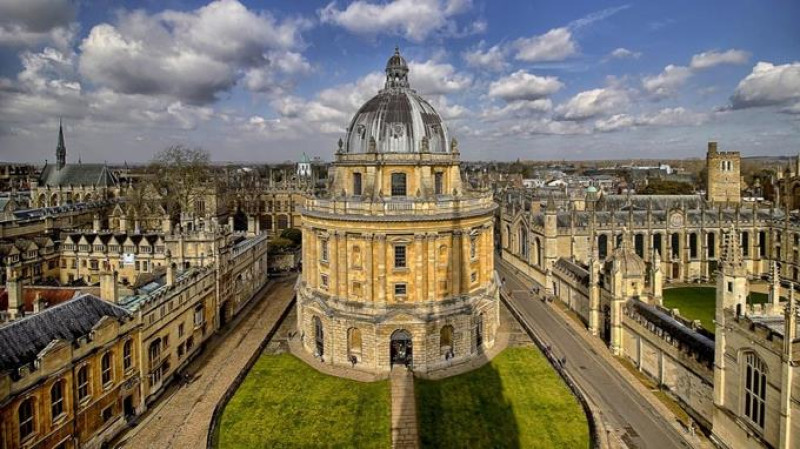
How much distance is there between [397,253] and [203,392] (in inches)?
581

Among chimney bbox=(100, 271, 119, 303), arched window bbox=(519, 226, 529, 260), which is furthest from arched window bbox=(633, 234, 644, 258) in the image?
chimney bbox=(100, 271, 119, 303)

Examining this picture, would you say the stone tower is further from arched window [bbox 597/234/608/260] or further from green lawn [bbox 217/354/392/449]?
green lawn [bbox 217/354/392/449]

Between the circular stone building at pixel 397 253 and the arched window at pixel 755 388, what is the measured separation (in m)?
17.1

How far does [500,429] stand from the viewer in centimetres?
2817

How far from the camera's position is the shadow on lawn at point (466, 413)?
27.2 metres

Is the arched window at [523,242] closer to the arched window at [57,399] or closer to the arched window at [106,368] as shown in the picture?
the arched window at [106,368]

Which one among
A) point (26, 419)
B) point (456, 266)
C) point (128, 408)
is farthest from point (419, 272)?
point (26, 419)

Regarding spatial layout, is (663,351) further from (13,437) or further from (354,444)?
(13,437)

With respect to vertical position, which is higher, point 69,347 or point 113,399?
point 69,347

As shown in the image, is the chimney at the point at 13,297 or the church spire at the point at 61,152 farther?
the church spire at the point at 61,152

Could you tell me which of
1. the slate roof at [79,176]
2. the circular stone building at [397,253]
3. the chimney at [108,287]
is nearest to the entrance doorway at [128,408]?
the chimney at [108,287]

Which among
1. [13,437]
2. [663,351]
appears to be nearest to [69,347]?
[13,437]

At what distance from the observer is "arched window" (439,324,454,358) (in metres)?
36.6

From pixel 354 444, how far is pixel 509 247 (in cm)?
4834
